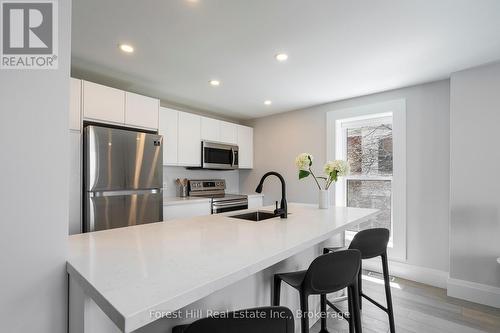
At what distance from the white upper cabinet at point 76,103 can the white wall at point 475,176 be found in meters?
3.74

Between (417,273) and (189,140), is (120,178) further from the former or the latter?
(417,273)

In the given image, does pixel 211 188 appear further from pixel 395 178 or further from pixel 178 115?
pixel 395 178

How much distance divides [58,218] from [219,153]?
3120mm

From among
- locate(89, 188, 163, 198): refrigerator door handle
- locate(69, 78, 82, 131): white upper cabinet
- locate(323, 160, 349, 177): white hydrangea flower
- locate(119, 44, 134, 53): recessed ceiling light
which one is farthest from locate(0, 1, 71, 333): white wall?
locate(323, 160, 349, 177): white hydrangea flower

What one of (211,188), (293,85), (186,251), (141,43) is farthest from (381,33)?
(211,188)

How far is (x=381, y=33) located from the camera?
6.10ft

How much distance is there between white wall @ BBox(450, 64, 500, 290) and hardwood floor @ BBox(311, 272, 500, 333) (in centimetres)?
27

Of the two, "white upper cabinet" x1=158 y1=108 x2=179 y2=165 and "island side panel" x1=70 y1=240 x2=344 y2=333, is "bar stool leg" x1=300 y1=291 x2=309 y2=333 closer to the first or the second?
"island side panel" x1=70 y1=240 x2=344 y2=333

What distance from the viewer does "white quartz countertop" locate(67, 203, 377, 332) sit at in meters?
0.66

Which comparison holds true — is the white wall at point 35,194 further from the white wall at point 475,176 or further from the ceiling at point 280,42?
the white wall at point 475,176

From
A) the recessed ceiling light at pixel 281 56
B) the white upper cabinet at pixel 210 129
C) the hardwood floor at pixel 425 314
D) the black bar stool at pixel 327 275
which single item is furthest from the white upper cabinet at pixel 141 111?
the hardwood floor at pixel 425 314

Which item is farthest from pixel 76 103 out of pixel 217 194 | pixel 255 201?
pixel 255 201

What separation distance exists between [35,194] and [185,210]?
2398 millimetres

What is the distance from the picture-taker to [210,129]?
12.8ft
